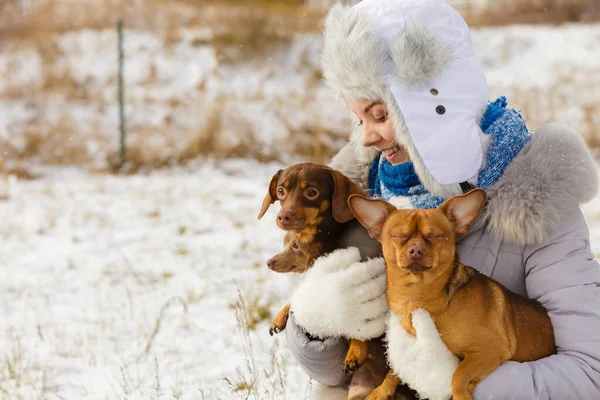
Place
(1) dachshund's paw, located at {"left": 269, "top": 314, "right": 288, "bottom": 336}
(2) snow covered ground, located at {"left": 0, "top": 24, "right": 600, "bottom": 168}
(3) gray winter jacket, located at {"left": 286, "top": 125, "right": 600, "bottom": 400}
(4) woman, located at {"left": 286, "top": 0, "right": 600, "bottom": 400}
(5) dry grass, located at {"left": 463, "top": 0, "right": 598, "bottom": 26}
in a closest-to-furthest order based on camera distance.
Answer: (3) gray winter jacket, located at {"left": 286, "top": 125, "right": 600, "bottom": 400}
(4) woman, located at {"left": 286, "top": 0, "right": 600, "bottom": 400}
(1) dachshund's paw, located at {"left": 269, "top": 314, "right": 288, "bottom": 336}
(2) snow covered ground, located at {"left": 0, "top": 24, "right": 600, "bottom": 168}
(5) dry grass, located at {"left": 463, "top": 0, "right": 598, "bottom": 26}

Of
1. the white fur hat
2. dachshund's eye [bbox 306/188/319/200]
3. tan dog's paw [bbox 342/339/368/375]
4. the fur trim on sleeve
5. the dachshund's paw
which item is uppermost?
the white fur hat

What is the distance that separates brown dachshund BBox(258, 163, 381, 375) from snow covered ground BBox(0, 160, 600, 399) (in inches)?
18.4

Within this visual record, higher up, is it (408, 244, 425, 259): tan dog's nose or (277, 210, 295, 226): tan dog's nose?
(408, 244, 425, 259): tan dog's nose

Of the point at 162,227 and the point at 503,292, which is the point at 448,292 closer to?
the point at 503,292

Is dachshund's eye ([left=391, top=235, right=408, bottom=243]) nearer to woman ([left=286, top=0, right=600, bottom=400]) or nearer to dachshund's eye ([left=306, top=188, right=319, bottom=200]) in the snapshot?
woman ([left=286, top=0, right=600, bottom=400])

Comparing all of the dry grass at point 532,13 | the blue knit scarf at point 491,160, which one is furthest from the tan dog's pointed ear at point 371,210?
the dry grass at point 532,13

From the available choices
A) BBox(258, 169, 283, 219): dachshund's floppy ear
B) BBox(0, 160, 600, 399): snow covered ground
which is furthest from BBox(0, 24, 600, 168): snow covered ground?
BBox(258, 169, 283, 219): dachshund's floppy ear

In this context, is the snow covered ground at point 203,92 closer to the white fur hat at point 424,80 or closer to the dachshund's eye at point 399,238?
the white fur hat at point 424,80

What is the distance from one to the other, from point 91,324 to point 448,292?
3.53 m

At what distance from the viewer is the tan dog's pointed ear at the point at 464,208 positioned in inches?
77.6

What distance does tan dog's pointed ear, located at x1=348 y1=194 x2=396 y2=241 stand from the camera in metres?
2.05

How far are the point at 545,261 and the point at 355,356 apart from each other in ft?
2.47

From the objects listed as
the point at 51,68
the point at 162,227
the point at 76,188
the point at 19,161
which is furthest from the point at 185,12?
the point at 162,227

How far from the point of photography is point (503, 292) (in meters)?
2.10
